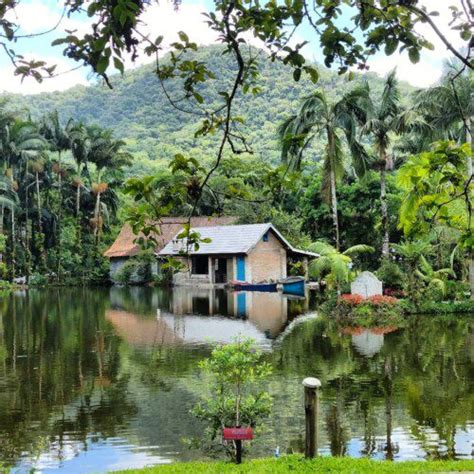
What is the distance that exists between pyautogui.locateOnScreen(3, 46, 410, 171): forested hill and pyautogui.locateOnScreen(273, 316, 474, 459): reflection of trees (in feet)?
150

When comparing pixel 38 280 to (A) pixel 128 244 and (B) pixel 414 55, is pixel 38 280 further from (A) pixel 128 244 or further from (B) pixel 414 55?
(B) pixel 414 55

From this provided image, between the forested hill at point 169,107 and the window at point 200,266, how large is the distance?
69.5 feet

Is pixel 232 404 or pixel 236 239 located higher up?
pixel 236 239

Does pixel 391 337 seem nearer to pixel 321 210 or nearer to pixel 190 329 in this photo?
pixel 190 329

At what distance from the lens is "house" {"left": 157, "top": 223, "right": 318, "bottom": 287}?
38.9 metres

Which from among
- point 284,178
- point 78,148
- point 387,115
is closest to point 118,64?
point 284,178

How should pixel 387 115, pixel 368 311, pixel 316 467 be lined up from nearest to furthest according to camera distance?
pixel 316 467 → pixel 368 311 → pixel 387 115

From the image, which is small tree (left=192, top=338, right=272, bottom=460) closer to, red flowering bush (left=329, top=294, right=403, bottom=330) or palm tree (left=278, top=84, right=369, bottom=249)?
red flowering bush (left=329, top=294, right=403, bottom=330)

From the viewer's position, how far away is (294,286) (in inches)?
1351

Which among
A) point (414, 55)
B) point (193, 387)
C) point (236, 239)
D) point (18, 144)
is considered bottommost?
point (193, 387)

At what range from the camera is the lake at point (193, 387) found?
8.12m

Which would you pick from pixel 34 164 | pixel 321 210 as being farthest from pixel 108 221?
pixel 321 210

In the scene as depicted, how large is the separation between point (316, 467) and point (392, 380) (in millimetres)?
5968

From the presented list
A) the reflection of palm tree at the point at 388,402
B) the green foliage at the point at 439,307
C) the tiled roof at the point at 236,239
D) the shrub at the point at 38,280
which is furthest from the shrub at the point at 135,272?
the reflection of palm tree at the point at 388,402
